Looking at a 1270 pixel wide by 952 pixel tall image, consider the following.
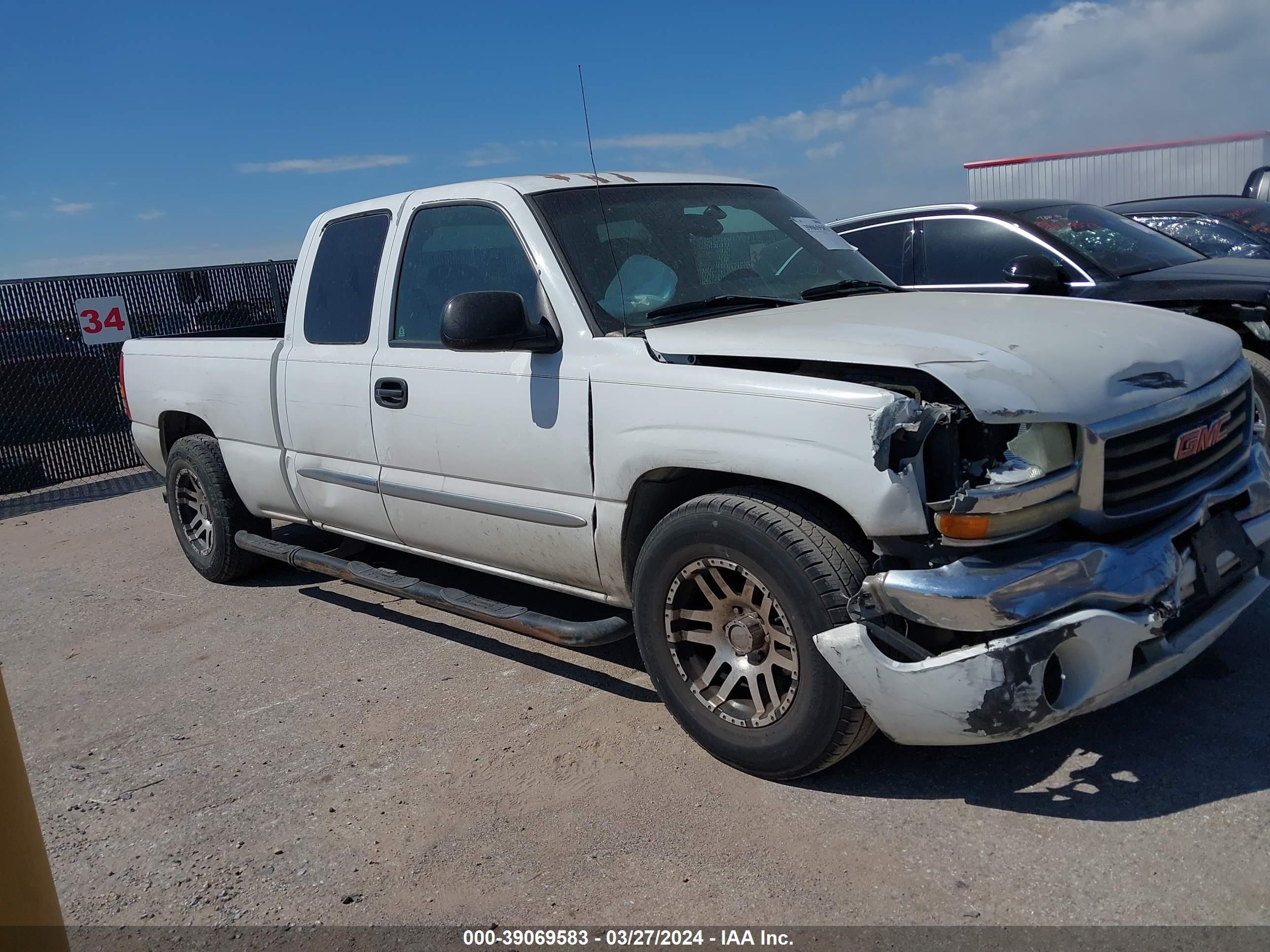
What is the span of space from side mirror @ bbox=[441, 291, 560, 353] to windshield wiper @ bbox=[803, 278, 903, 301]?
107cm

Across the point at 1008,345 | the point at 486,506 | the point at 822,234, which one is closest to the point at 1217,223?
the point at 822,234

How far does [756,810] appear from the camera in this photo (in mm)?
3270

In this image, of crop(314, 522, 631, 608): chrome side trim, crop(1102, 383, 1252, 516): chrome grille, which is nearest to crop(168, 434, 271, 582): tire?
crop(314, 522, 631, 608): chrome side trim

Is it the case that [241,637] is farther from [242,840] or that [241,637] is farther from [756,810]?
[756,810]

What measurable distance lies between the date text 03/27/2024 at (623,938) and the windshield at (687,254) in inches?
78.4

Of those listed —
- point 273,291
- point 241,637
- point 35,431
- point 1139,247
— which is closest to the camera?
point 241,637

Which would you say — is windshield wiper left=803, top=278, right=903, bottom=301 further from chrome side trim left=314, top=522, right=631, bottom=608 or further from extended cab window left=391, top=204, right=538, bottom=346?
chrome side trim left=314, top=522, right=631, bottom=608

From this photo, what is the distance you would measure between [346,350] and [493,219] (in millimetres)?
1007

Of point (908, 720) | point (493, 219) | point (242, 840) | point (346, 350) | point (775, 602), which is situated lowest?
point (242, 840)

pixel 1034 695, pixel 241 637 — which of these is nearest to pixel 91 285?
pixel 241 637

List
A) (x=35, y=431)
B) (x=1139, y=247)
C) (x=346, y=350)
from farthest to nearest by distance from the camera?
(x=35, y=431)
(x=1139, y=247)
(x=346, y=350)

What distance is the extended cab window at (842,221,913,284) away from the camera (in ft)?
23.1

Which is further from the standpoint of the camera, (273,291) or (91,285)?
(273,291)

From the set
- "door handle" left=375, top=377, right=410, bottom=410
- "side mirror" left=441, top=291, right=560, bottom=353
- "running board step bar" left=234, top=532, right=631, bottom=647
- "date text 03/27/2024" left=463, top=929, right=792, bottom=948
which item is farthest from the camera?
"door handle" left=375, top=377, right=410, bottom=410
